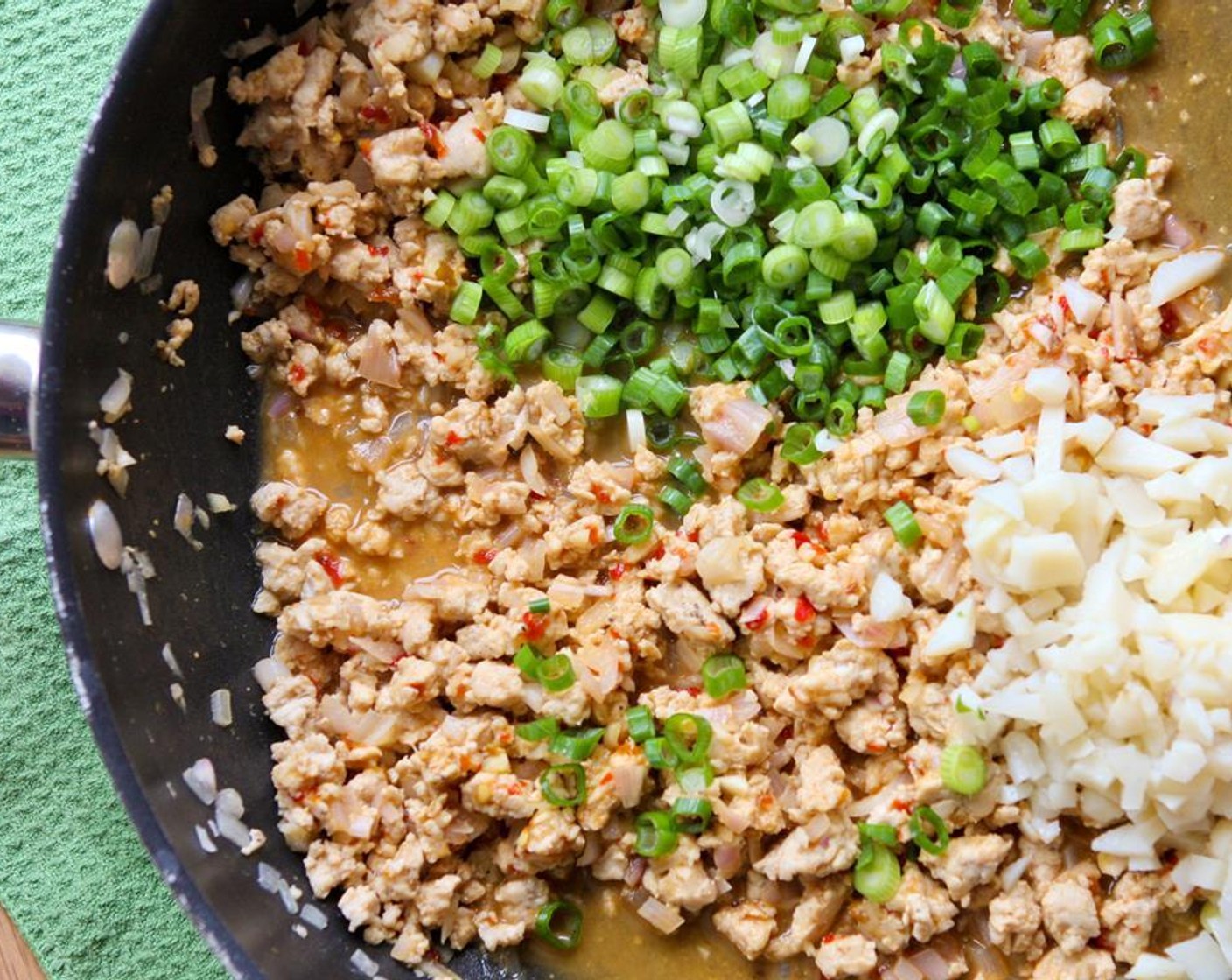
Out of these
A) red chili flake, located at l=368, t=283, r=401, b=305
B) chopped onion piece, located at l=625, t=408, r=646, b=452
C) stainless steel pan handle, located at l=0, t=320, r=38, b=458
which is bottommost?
chopped onion piece, located at l=625, t=408, r=646, b=452

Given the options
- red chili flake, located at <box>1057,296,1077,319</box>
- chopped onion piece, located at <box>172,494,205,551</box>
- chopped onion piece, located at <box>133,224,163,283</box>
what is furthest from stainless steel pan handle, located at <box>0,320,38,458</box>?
red chili flake, located at <box>1057,296,1077,319</box>

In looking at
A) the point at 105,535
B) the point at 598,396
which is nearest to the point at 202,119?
the point at 105,535

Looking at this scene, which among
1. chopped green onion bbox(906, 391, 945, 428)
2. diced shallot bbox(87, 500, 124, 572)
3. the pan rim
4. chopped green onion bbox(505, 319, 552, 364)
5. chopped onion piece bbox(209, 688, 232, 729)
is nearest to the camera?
the pan rim

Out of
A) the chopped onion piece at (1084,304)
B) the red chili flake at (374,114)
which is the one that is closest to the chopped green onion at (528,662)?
the red chili flake at (374,114)

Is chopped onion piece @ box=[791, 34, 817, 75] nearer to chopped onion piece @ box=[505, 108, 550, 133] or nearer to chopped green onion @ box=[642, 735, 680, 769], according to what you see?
chopped onion piece @ box=[505, 108, 550, 133]

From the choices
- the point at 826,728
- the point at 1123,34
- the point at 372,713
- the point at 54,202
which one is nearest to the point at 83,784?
the point at 372,713

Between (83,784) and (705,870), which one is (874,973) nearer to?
(705,870)

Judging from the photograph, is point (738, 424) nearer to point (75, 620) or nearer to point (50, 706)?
point (75, 620)
